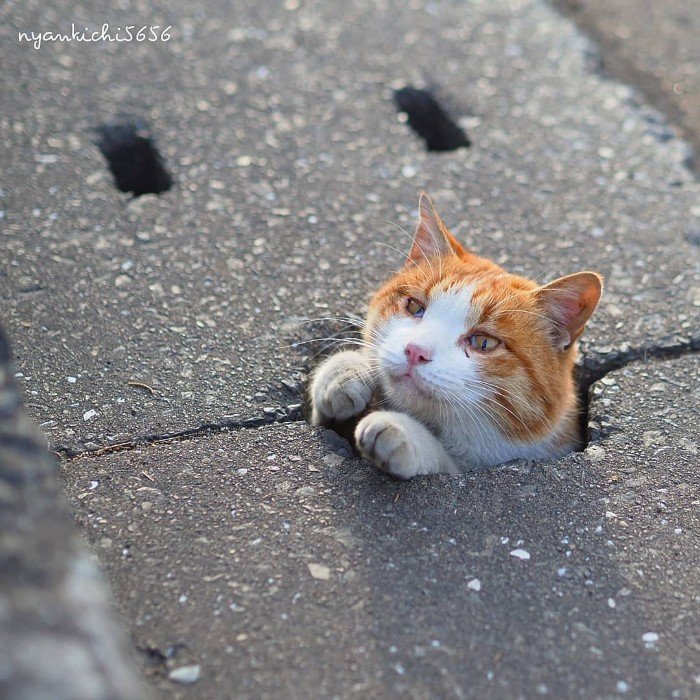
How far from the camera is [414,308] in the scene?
2594 millimetres

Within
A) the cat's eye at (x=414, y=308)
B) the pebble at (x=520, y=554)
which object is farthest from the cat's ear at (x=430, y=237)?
the pebble at (x=520, y=554)

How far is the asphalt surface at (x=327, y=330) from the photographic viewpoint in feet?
6.18

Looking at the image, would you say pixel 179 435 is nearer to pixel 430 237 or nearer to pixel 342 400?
pixel 342 400

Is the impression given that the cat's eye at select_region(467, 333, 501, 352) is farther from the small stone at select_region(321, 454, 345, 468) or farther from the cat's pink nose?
the small stone at select_region(321, 454, 345, 468)

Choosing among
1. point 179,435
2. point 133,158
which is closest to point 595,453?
point 179,435

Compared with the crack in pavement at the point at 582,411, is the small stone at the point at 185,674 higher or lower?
lower

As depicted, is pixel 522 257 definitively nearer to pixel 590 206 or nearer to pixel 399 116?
pixel 590 206

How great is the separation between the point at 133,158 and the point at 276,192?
2.28ft

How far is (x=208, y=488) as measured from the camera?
2.25 m

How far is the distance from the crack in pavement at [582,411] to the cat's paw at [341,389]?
9 cm

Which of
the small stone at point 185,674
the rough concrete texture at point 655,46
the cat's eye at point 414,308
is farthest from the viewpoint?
the rough concrete texture at point 655,46

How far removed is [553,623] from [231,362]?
1.31m

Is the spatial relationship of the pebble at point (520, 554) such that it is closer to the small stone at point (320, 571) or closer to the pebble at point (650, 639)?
the pebble at point (650, 639)

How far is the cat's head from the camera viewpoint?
2357 millimetres
